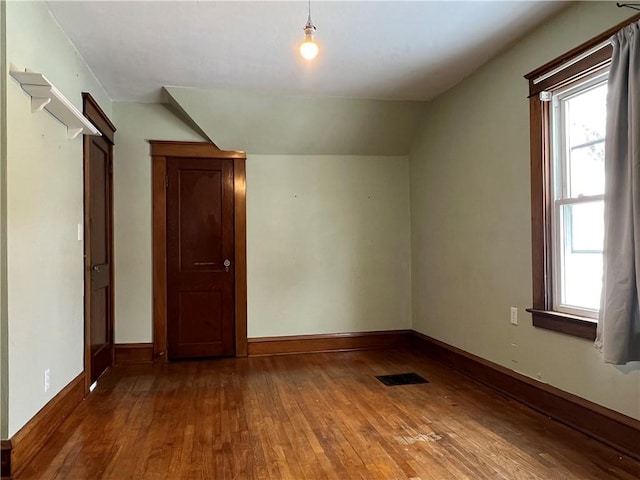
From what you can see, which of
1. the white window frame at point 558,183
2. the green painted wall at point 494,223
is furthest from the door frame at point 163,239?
the white window frame at point 558,183

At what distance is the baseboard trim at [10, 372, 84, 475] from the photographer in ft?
7.14

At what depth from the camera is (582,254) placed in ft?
8.91

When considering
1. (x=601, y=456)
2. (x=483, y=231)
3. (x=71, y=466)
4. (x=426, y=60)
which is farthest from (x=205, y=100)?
(x=601, y=456)

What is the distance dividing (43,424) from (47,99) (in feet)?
5.92

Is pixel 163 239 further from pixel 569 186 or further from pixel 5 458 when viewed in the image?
pixel 569 186

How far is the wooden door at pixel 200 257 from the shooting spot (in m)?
4.43

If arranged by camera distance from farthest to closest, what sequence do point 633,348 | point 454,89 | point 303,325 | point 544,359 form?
1. point 303,325
2. point 454,89
3. point 544,359
4. point 633,348

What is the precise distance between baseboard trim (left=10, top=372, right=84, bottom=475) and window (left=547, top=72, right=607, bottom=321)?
124 inches

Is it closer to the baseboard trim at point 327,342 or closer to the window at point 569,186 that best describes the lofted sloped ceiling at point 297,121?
the window at point 569,186

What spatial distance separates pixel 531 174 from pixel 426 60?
3.95ft

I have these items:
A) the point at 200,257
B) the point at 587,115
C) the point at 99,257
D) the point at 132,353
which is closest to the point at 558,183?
the point at 587,115

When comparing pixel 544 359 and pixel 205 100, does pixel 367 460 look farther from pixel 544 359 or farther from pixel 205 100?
pixel 205 100

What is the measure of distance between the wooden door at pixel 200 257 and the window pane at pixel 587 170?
3070 mm

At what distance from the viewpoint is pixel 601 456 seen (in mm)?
2289
